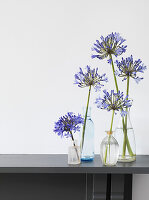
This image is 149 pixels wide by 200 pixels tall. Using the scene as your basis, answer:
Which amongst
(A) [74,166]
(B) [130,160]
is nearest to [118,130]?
(B) [130,160]

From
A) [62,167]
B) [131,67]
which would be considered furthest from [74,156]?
[131,67]

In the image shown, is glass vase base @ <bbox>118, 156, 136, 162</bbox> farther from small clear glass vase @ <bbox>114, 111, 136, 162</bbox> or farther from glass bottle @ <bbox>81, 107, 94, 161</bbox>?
glass bottle @ <bbox>81, 107, 94, 161</bbox>

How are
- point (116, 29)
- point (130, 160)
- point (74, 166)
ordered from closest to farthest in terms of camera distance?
point (74, 166) < point (130, 160) < point (116, 29)

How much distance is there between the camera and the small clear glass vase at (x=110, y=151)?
3.66 feet

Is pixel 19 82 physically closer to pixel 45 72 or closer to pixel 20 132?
pixel 45 72

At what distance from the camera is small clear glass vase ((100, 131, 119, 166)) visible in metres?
1.11

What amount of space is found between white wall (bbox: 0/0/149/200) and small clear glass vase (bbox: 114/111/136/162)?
0.37ft

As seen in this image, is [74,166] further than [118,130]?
No

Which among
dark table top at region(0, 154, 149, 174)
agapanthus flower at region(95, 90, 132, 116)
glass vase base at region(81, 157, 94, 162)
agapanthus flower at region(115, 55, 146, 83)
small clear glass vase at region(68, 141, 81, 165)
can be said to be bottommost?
dark table top at region(0, 154, 149, 174)

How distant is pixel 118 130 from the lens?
1.24 m

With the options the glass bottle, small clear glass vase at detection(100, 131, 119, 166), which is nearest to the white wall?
the glass bottle

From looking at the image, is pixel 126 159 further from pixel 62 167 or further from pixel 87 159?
pixel 62 167

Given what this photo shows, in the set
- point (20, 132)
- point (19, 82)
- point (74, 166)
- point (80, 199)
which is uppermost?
point (19, 82)

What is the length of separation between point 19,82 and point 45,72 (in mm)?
136
